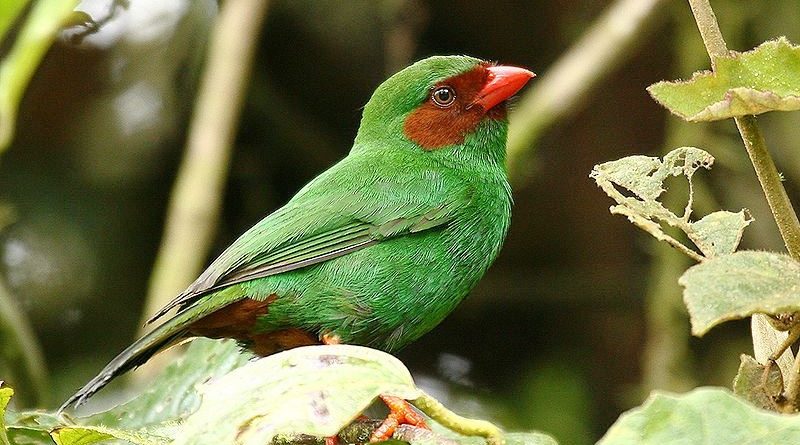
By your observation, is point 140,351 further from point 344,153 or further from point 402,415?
point 344,153

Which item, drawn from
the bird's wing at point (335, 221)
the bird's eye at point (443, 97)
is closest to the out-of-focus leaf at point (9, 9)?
the bird's wing at point (335, 221)

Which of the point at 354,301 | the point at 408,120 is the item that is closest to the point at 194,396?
the point at 354,301

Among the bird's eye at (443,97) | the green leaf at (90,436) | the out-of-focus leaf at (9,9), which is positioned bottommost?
the green leaf at (90,436)

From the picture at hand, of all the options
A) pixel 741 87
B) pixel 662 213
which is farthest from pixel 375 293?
pixel 741 87

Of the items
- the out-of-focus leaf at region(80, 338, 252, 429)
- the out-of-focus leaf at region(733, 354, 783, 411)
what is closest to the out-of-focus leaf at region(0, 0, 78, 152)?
the out-of-focus leaf at region(80, 338, 252, 429)

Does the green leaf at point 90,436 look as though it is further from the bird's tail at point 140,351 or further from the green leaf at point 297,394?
the bird's tail at point 140,351
